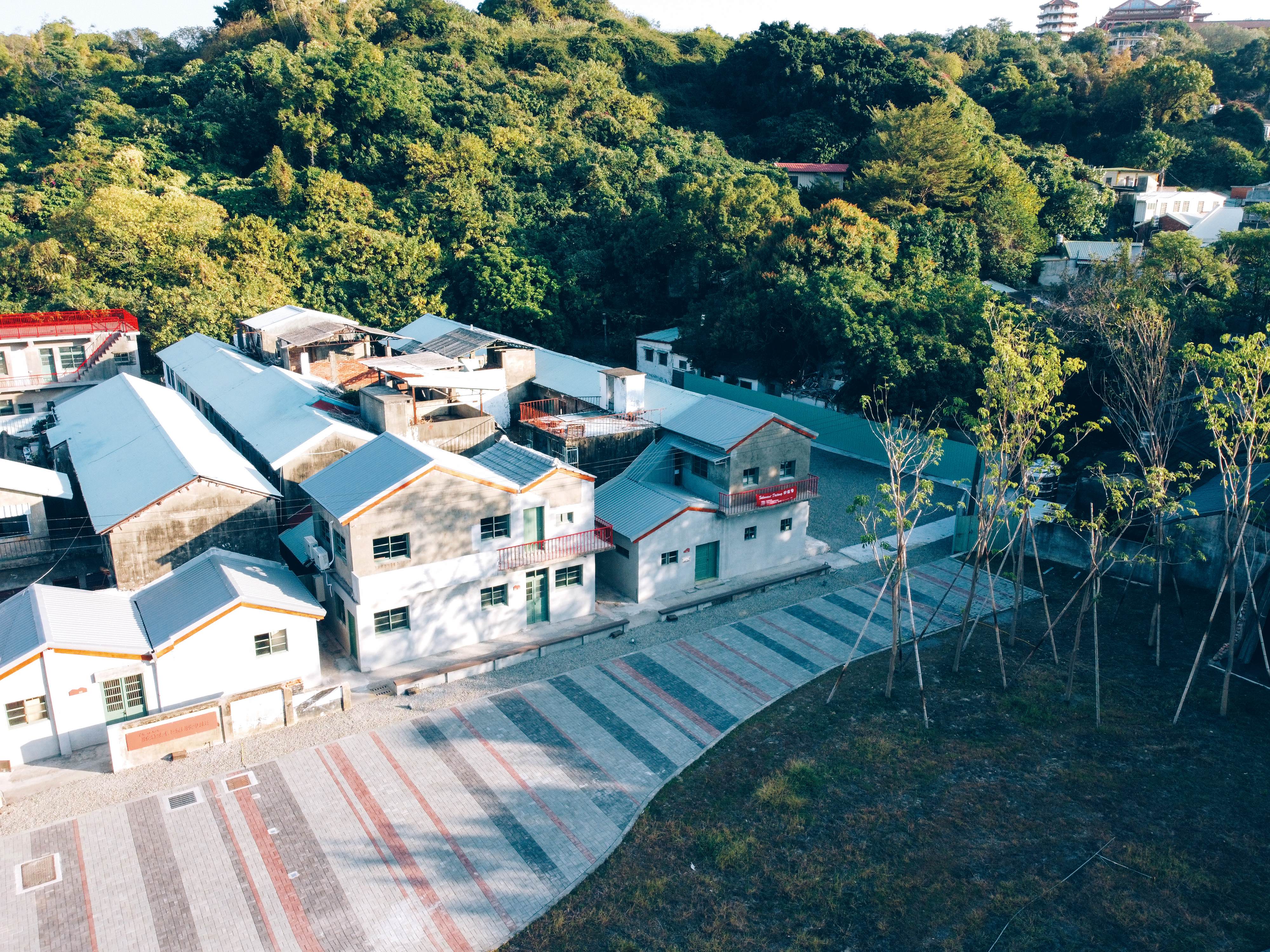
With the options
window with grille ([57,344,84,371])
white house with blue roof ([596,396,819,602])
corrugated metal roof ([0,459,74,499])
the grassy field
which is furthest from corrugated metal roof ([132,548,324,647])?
window with grille ([57,344,84,371])

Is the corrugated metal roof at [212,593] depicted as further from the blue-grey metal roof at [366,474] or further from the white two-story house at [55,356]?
the white two-story house at [55,356]

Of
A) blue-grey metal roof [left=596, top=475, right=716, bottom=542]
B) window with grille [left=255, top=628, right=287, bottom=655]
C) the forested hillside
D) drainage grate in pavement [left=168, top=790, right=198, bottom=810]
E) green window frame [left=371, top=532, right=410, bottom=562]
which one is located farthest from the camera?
the forested hillside

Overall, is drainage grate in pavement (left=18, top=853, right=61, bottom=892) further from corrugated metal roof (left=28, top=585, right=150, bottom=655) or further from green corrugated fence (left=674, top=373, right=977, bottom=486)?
green corrugated fence (left=674, top=373, right=977, bottom=486)

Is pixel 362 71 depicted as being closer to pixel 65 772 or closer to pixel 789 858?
pixel 65 772

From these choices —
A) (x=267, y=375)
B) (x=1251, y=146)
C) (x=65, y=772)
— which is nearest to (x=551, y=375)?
(x=267, y=375)

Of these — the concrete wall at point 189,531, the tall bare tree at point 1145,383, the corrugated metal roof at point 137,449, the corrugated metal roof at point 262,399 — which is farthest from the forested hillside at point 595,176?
the concrete wall at point 189,531

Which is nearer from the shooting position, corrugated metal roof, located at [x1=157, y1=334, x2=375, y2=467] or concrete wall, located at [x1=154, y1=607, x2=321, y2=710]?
concrete wall, located at [x1=154, y1=607, x2=321, y2=710]
